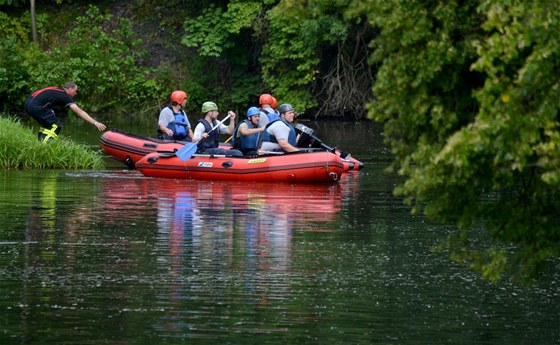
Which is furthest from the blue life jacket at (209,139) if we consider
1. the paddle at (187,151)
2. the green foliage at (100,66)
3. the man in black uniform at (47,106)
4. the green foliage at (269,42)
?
the green foliage at (100,66)

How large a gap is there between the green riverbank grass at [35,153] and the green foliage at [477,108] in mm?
15021

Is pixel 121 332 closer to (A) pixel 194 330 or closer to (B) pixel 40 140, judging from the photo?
(A) pixel 194 330

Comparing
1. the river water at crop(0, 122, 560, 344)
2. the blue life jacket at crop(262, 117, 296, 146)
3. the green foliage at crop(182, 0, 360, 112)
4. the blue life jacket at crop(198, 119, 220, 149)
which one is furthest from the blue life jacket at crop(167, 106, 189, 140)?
the green foliage at crop(182, 0, 360, 112)

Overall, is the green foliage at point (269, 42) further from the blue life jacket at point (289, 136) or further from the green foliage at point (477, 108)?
the green foliage at point (477, 108)

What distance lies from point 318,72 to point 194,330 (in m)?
28.8

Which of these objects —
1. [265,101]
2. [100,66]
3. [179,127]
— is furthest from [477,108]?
[100,66]

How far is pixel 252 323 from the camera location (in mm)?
11031

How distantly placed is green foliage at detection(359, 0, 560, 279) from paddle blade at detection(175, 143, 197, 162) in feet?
45.5

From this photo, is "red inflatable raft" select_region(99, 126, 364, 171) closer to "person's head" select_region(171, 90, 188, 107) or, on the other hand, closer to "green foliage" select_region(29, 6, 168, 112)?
"person's head" select_region(171, 90, 188, 107)

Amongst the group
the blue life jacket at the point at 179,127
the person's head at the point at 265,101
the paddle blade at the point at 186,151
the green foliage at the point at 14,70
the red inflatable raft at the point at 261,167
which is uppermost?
the green foliage at the point at 14,70

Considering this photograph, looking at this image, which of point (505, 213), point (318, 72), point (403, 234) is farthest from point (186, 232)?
point (318, 72)

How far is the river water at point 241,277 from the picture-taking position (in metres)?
10.8

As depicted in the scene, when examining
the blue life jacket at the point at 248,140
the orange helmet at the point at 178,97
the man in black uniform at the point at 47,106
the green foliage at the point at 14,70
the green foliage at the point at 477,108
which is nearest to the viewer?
the green foliage at the point at 477,108

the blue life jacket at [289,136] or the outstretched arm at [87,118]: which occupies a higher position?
the outstretched arm at [87,118]
